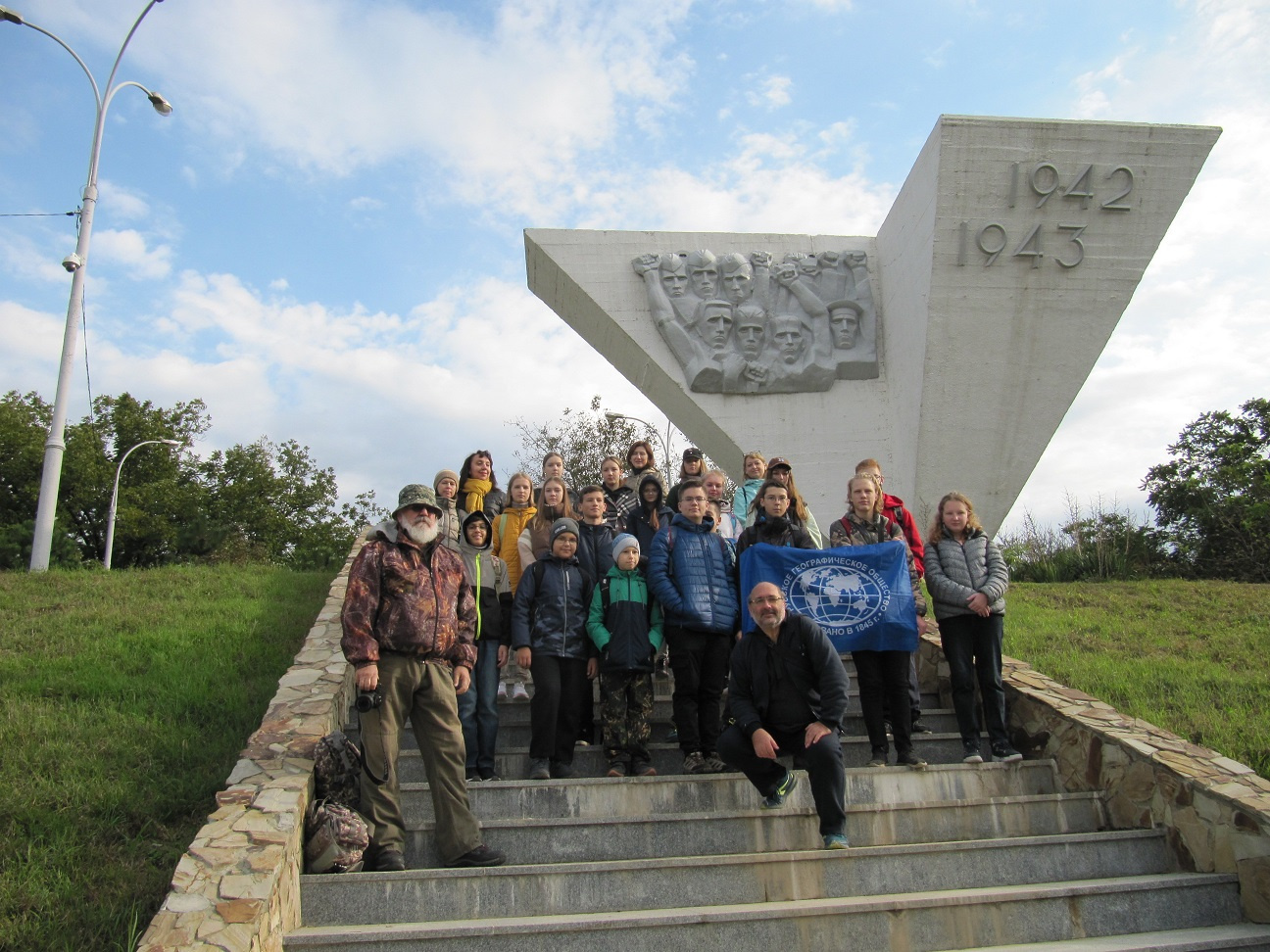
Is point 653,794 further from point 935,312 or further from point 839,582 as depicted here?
point 935,312

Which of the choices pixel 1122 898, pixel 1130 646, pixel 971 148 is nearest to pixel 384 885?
pixel 1122 898

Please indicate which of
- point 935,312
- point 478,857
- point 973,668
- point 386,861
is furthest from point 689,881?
point 935,312

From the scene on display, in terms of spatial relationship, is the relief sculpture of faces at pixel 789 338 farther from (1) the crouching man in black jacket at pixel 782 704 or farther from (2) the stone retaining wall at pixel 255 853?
(2) the stone retaining wall at pixel 255 853

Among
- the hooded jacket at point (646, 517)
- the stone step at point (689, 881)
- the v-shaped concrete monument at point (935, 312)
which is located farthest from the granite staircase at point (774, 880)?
the v-shaped concrete monument at point (935, 312)

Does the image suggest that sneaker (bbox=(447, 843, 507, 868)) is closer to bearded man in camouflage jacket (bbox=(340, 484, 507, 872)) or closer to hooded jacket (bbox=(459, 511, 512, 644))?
bearded man in camouflage jacket (bbox=(340, 484, 507, 872))

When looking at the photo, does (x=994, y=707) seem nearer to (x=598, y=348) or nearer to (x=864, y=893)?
(x=864, y=893)

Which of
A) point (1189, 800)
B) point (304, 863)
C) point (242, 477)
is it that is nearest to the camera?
point (304, 863)

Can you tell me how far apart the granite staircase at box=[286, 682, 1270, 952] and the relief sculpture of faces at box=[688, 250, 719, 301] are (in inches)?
243

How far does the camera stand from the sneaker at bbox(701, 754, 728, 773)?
4395 mm

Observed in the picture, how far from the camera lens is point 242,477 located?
28.4m

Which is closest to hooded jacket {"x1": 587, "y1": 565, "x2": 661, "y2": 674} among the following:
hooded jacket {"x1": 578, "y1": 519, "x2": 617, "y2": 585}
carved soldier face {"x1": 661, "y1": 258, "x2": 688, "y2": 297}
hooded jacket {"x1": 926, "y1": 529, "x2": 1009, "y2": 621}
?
hooded jacket {"x1": 578, "y1": 519, "x2": 617, "y2": 585}

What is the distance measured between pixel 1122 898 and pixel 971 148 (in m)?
7.33

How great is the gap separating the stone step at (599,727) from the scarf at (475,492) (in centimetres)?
130

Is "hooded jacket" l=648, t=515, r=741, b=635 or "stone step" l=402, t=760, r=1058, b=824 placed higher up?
"hooded jacket" l=648, t=515, r=741, b=635
